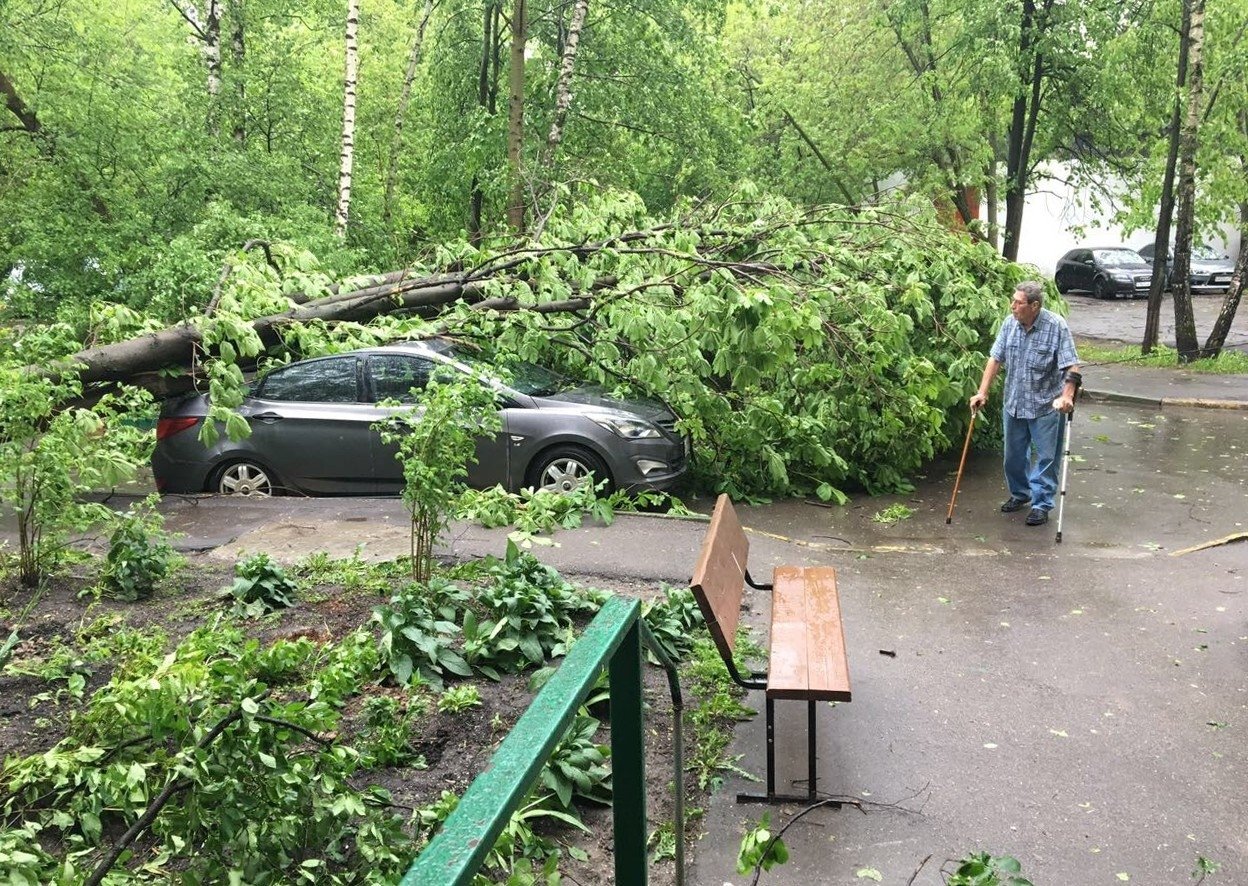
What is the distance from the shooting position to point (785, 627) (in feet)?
15.8

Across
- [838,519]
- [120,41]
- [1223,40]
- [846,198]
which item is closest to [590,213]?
[838,519]

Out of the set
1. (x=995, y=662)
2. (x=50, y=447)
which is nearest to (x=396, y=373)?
(x=50, y=447)

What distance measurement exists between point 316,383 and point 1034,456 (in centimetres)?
650

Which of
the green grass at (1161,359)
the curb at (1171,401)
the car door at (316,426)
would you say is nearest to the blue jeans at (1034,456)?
the car door at (316,426)

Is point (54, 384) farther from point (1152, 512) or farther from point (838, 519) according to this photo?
point (1152, 512)

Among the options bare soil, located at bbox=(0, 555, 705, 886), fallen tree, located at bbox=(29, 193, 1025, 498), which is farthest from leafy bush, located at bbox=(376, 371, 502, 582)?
fallen tree, located at bbox=(29, 193, 1025, 498)

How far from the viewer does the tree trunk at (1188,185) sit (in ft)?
54.4

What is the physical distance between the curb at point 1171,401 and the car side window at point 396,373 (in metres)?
11.1

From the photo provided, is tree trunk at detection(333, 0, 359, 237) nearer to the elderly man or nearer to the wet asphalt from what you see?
the wet asphalt

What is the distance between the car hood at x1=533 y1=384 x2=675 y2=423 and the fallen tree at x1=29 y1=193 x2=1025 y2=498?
212mm

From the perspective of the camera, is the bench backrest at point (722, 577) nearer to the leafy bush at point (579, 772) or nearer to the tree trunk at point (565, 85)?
the leafy bush at point (579, 772)

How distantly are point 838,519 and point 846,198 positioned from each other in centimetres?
1230

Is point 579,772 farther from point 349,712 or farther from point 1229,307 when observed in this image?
point 1229,307

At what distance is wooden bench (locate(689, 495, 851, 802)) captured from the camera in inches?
162
